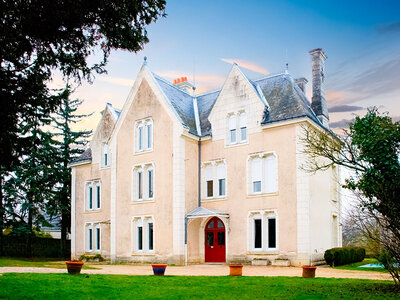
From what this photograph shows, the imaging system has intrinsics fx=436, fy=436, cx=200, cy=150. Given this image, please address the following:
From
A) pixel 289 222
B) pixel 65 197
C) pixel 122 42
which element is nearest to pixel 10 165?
pixel 122 42

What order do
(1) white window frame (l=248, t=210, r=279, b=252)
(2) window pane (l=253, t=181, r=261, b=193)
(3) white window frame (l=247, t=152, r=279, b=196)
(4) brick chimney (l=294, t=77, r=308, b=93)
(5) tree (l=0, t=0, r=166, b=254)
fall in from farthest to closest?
(4) brick chimney (l=294, t=77, r=308, b=93) < (2) window pane (l=253, t=181, r=261, b=193) < (3) white window frame (l=247, t=152, r=279, b=196) < (1) white window frame (l=248, t=210, r=279, b=252) < (5) tree (l=0, t=0, r=166, b=254)

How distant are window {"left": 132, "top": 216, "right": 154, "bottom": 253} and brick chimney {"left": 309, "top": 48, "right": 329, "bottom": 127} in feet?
45.6

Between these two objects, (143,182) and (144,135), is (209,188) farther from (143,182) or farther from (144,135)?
(144,135)

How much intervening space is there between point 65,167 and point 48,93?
29966 mm

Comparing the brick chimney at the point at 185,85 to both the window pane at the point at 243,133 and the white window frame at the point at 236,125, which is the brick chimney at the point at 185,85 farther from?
the window pane at the point at 243,133

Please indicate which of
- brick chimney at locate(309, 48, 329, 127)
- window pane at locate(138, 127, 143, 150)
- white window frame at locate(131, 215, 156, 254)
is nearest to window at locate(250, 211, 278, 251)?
white window frame at locate(131, 215, 156, 254)

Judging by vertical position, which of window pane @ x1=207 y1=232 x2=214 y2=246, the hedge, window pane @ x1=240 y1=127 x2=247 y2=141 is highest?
window pane @ x1=240 y1=127 x2=247 y2=141

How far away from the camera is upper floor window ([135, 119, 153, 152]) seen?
30.7 meters

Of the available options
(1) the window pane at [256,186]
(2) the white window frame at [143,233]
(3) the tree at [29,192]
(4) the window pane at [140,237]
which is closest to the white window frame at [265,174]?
(1) the window pane at [256,186]

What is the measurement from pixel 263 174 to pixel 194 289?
14589mm

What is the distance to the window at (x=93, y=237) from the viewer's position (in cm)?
3522

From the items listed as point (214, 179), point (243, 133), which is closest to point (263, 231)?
point (214, 179)

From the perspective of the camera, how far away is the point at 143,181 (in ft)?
100

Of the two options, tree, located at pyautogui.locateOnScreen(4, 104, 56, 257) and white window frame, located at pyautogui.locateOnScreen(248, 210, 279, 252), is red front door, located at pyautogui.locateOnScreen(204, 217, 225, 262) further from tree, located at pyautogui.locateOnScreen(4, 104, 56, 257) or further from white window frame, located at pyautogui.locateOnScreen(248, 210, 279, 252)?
tree, located at pyautogui.locateOnScreen(4, 104, 56, 257)
